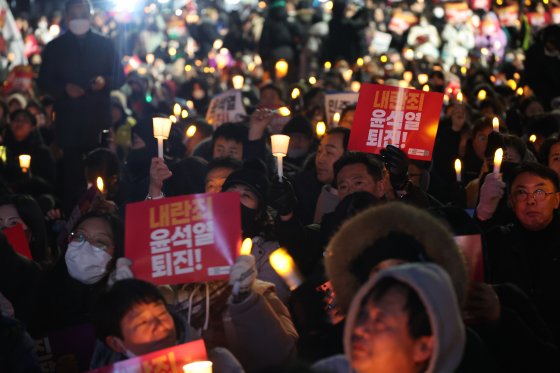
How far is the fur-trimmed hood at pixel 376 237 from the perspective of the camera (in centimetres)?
272

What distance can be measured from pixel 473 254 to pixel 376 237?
618mm

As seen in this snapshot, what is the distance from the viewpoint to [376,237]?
2799 mm

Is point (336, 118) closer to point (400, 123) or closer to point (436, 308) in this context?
point (400, 123)

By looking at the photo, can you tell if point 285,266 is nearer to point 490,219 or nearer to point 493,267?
→ point 493,267

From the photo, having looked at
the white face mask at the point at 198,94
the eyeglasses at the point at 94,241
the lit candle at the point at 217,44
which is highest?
the lit candle at the point at 217,44

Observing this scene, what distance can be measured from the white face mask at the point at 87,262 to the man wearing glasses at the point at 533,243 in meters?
1.86

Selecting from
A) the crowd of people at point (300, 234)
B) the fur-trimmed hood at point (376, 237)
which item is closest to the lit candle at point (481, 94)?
→ the crowd of people at point (300, 234)

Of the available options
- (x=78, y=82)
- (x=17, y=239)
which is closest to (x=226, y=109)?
(x=78, y=82)

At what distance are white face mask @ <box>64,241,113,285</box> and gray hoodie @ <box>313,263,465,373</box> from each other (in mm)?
2622

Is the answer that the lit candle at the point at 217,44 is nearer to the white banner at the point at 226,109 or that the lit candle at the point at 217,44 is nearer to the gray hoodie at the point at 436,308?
the white banner at the point at 226,109

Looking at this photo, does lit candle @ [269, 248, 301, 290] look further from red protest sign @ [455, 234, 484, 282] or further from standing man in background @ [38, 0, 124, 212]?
standing man in background @ [38, 0, 124, 212]

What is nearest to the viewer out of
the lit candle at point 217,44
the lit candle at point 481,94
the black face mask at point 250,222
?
the black face mask at point 250,222

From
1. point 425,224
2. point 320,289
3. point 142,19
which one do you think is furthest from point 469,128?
point 142,19

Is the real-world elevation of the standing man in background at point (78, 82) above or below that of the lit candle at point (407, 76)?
below
